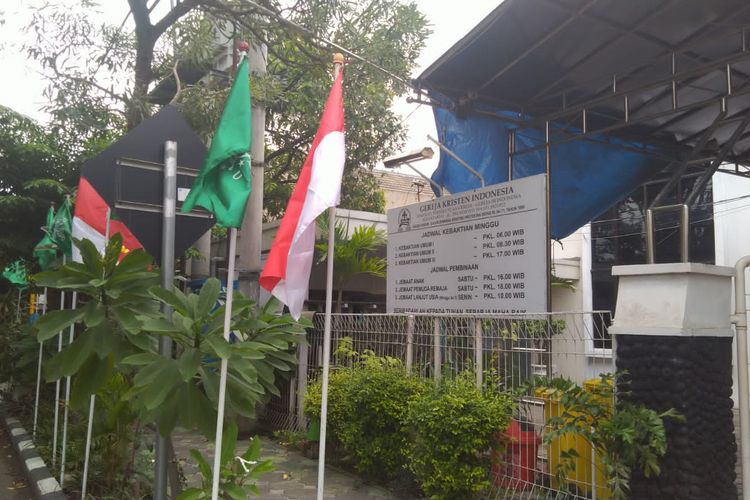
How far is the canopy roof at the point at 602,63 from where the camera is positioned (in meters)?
6.05

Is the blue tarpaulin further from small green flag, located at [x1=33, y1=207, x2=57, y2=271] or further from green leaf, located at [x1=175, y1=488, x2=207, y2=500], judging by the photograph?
green leaf, located at [x1=175, y1=488, x2=207, y2=500]

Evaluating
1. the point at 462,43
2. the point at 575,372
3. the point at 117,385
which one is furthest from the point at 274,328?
the point at 462,43

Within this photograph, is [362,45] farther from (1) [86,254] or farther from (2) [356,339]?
(1) [86,254]

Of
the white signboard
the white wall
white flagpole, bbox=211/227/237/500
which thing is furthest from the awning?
white flagpole, bbox=211/227/237/500

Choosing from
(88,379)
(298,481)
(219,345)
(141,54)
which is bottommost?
(298,481)

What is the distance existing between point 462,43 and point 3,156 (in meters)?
9.39

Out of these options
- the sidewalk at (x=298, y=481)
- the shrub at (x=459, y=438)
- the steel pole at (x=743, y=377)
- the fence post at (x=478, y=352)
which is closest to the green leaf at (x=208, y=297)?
the sidewalk at (x=298, y=481)

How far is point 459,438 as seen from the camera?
15.9 ft

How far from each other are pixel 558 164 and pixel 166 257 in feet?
20.4

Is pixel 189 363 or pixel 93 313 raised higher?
pixel 93 313

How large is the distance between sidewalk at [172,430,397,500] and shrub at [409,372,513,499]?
819 mm

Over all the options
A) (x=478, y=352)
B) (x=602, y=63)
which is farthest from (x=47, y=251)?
(x=602, y=63)

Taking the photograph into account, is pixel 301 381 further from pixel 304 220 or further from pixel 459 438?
pixel 304 220

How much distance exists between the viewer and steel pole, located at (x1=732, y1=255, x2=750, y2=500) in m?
4.09
